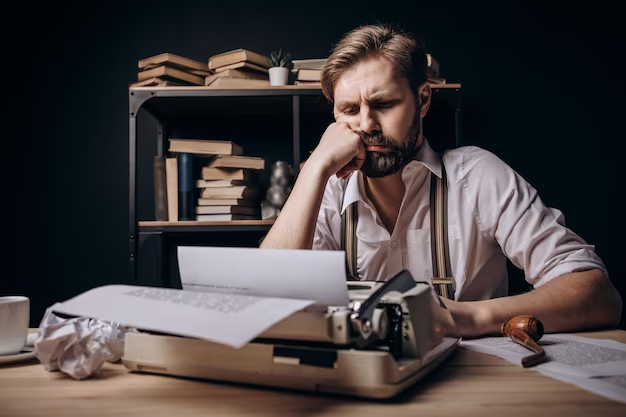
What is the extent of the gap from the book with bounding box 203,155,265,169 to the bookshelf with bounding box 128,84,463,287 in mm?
192

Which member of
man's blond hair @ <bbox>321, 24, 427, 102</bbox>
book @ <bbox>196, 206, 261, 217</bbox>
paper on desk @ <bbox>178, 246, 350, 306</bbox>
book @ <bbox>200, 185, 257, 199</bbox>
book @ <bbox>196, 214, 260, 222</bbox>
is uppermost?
man's blond hair @ <bbox>321, 24, 427, 102</bbox>

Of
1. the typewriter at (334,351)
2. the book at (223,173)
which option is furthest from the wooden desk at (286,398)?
the book at (223,173)

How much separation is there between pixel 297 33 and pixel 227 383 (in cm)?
214

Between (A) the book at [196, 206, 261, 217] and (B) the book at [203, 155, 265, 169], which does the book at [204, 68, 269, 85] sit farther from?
(A) the book at [196, 206, 261, 217]

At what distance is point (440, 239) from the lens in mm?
1409

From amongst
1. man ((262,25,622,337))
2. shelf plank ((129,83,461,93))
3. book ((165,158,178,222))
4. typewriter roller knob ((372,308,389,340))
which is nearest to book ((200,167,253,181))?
book ((165,158,178,222))

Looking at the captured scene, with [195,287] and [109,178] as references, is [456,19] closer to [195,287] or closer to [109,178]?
[109,178]

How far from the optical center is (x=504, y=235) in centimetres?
135

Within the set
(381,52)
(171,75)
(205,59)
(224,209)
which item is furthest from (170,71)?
(381,52)

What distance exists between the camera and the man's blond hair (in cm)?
148

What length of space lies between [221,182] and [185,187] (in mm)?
153

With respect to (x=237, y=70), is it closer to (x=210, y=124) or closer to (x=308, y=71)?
(x=308, y=71)

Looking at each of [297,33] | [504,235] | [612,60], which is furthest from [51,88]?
[612,60]

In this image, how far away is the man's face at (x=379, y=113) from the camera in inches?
55.9
